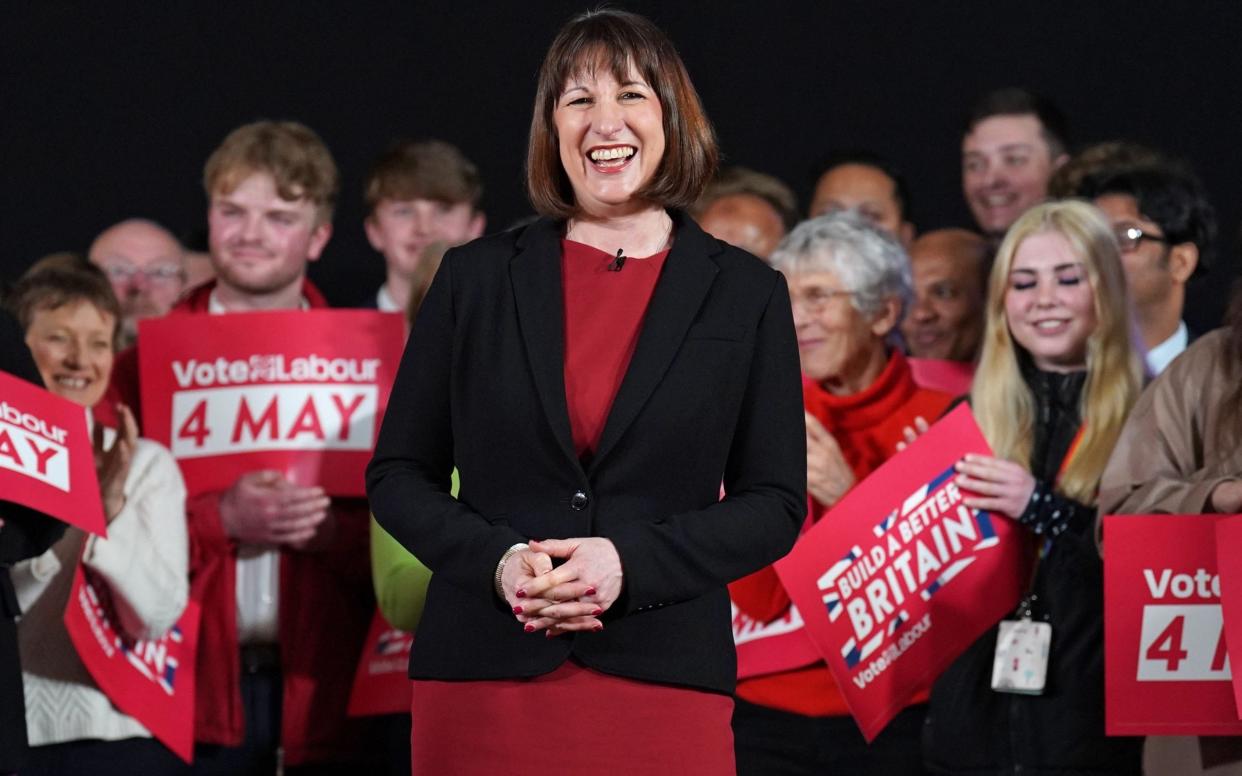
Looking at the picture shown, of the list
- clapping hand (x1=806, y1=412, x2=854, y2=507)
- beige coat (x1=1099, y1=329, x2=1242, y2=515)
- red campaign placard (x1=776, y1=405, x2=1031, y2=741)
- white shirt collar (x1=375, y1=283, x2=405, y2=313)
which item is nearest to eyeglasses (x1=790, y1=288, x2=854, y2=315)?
clapping hand (x1=806, y1=412, x2=854, y2=507)

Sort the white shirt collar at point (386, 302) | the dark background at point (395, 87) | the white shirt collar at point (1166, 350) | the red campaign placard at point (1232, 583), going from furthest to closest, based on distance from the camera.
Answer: the dark background at point (395, 87) < the white shirt collar at point (386, 302) < the white shirt collar at point (1166, 350) < the red campaign placard at point (1232, 583)

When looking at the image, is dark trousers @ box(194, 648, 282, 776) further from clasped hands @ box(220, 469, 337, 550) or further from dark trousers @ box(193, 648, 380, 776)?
clasped hands @ box(220, 469, 337, 550)

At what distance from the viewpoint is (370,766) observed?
4000 millimetres

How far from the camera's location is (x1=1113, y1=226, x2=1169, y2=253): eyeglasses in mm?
4051

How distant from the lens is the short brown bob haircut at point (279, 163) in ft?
14.0

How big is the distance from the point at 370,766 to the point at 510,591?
7.18ft

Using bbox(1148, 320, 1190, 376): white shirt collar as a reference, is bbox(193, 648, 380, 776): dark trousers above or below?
below

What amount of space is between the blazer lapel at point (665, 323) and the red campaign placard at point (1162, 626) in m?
1.13

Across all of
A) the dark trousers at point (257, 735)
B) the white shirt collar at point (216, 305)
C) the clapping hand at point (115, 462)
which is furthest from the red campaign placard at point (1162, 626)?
the white shirt collar at point (216, 305)

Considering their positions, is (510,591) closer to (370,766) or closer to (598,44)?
(598,44)

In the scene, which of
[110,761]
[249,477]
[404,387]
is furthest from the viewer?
[249,477]

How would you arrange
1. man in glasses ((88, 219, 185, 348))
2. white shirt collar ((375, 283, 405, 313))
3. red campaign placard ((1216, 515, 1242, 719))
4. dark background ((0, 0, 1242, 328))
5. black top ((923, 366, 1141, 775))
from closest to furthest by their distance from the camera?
red campaign placard ((1216, 515, 1242, 719))
black top ((923, 366, 1141, 775))
white shirt collar ((375, 283, 405, 313))
man in glasses ((88, 219, 185, 348))
dark background ((0, 0, 1242, 328))

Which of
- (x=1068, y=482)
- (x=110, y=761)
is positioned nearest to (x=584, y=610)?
(x=1068, y=482)

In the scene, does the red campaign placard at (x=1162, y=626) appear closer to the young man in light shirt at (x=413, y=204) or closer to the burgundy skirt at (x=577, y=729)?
the burgundy skirt at (x=577, y=729)
